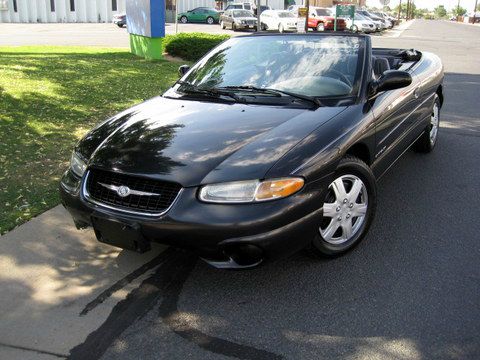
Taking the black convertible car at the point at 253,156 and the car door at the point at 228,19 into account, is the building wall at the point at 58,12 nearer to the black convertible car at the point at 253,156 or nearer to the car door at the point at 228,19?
the car door at the point at 228,19

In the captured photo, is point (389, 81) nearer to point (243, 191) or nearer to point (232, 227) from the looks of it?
point (243, 191)

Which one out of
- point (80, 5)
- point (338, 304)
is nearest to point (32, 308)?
point (338, 304)

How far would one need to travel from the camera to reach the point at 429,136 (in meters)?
6.02

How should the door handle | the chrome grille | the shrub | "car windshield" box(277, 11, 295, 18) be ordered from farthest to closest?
1. "car windshield" box(277, 11, 295, 18)
2. the shrub
3. the door handle
4. the chrome grille

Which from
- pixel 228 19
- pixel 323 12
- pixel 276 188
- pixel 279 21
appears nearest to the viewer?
pixel 276 188

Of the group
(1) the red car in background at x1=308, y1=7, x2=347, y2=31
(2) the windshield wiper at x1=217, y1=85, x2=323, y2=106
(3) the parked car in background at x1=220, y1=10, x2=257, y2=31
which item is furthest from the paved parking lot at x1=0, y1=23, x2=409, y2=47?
(2) the windshield wiper at x1=217, y1=85, x2=323, y2=106

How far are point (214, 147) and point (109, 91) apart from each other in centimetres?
648

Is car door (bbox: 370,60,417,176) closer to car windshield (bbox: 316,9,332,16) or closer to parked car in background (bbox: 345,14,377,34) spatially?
car windshield (bbox: 316,9,332,16)

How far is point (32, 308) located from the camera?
3057 millimetres

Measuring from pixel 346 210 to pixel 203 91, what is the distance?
63.3 inches

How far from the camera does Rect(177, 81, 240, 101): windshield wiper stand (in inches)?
Answer: 162

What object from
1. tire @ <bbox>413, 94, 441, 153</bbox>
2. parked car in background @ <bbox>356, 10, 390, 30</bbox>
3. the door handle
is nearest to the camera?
the door handle

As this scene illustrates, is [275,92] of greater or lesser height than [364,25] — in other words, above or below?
below

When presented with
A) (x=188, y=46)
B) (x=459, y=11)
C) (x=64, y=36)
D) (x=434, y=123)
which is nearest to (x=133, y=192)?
(x=434, y=123)
